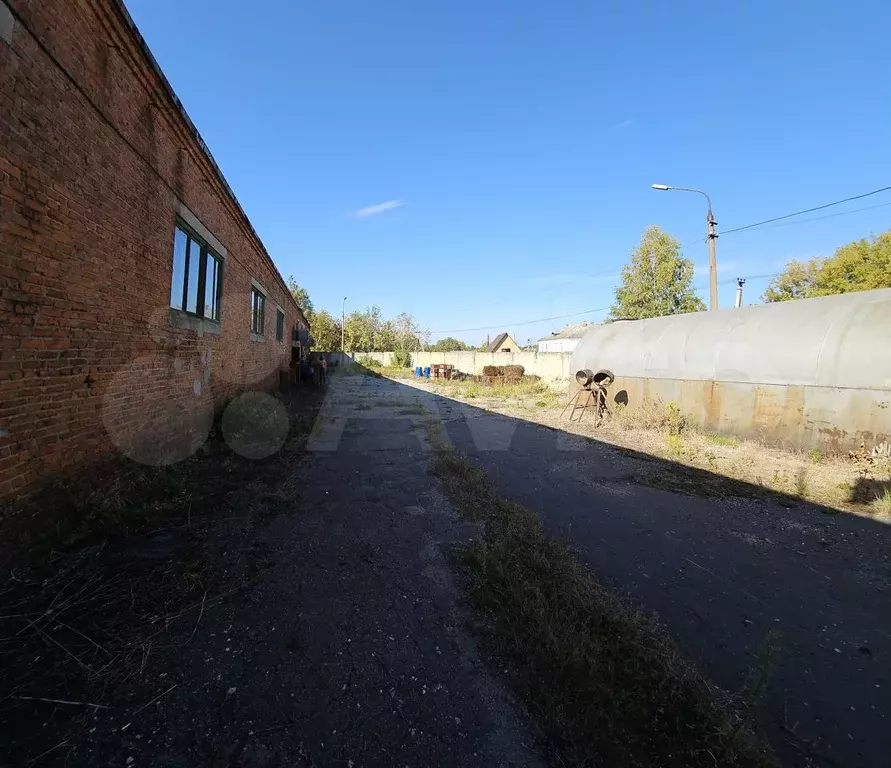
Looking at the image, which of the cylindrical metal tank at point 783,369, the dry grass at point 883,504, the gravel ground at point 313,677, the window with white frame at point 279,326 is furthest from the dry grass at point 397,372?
the gravel ground at point 313,677

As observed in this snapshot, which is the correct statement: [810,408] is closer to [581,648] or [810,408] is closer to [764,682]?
[764,682]

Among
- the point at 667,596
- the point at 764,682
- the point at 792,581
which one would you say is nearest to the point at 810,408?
the point at 792,581

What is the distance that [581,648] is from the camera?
228 centimetres

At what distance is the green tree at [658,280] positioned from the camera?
93.8 feet

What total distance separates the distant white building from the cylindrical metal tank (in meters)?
50.8

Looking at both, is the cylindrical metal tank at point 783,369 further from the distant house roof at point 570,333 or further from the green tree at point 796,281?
the distant house roof at point 570,333

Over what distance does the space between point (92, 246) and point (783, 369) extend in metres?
10.8

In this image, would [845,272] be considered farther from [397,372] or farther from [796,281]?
[397,372]

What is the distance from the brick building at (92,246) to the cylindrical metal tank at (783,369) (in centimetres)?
1042

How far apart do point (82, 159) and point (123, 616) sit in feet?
12.0

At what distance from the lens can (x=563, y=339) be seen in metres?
64.0

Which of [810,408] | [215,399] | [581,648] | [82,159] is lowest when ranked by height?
[581,648]

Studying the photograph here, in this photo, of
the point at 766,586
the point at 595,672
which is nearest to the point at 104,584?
the point at 595,672

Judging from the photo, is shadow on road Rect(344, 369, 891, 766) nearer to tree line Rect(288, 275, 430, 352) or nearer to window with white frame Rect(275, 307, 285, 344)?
window with white frame Rect(275, 307, 285, 344)
